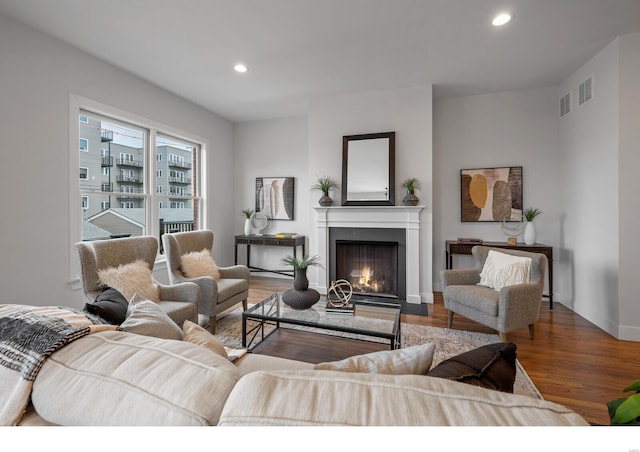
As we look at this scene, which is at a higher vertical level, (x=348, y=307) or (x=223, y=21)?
(x=223, y=21)

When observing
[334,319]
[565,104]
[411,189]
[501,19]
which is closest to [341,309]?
[334,319]

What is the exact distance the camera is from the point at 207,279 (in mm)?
2613

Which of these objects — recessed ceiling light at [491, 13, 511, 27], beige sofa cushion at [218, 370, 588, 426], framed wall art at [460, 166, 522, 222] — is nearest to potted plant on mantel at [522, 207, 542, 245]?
framed wall art at [460, 166, 522, 222]

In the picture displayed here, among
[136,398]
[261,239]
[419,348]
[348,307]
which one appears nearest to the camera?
[136,398]

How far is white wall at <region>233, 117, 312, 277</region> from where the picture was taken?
4738 millimetres

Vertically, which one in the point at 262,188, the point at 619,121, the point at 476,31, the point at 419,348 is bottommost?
the point at 419,348

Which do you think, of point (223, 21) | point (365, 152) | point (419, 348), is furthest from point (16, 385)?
point (365, 152)

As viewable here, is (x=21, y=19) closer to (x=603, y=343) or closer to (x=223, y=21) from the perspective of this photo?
(x=223, y=21)

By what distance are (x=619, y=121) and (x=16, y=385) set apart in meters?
4.16

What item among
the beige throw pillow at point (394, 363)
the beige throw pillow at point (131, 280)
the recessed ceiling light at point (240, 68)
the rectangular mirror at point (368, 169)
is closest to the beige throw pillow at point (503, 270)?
the rectangular mirror at point (368, 169)

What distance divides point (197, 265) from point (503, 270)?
3.03m

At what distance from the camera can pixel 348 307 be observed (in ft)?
7.32

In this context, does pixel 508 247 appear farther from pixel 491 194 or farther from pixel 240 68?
pixel 240 68

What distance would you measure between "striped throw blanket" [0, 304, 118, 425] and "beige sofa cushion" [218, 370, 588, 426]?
0.50 meters
